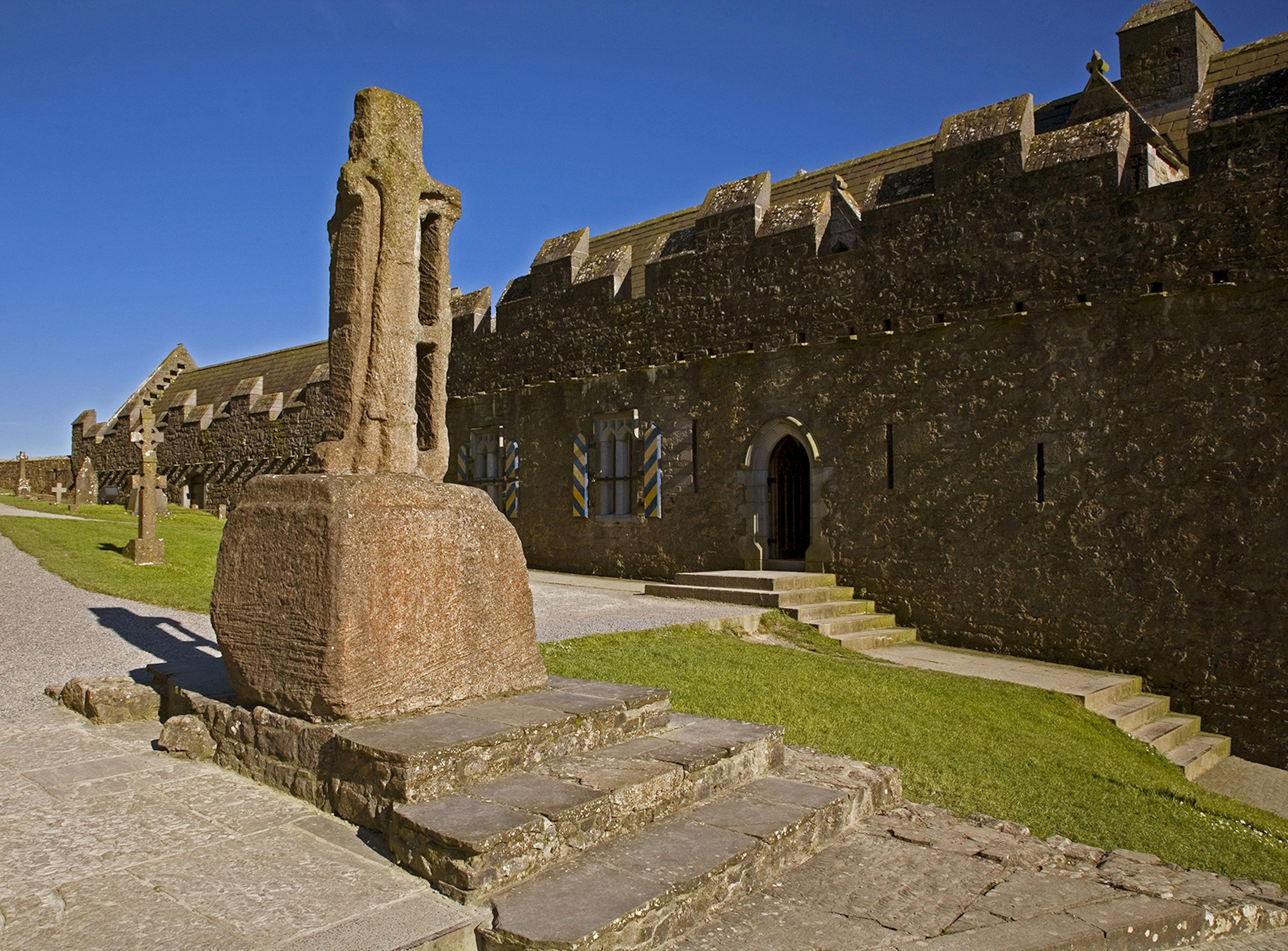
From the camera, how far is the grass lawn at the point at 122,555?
10430 mm

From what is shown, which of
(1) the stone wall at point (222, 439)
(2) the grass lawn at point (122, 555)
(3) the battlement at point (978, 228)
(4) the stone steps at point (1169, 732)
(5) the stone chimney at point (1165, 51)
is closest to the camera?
(4) the stone steps at point (1169, 732)

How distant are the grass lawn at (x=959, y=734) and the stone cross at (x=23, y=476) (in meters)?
30.0

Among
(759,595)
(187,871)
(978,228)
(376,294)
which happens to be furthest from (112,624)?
(978,228)

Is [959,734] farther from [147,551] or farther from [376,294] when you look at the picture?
[147,551]

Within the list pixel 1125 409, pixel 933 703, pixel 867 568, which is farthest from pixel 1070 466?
pixel 933 703

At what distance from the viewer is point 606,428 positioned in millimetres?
14164

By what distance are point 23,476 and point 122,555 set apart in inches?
1062

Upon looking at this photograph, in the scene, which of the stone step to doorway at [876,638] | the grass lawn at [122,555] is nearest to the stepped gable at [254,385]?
the grass lawn at [122,555]

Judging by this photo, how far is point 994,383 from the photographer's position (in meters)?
9.98

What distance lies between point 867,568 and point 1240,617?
3917 mm

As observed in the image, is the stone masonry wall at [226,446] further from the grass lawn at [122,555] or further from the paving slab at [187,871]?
the paving slab at [187,871]

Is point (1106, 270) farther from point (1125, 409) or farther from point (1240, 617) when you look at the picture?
point (1240, 617)

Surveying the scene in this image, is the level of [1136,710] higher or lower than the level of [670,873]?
lower

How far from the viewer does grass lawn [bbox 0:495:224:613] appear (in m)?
10.4
